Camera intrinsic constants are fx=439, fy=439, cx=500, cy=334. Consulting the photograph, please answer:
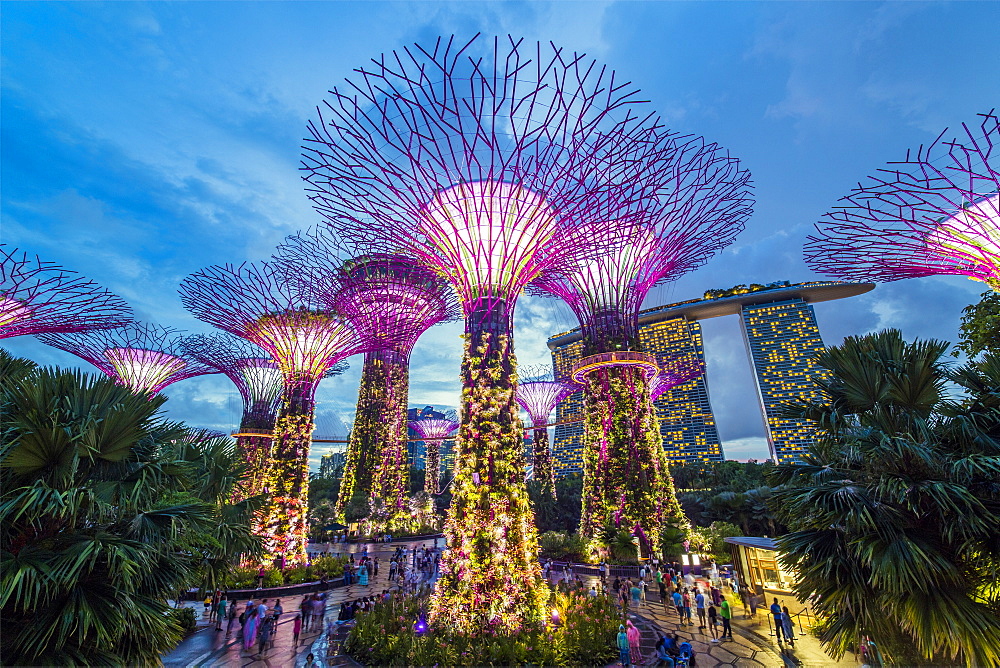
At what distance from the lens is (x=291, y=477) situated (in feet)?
60.1

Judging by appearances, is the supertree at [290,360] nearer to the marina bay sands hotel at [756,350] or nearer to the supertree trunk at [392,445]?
the supertree trunk at [392,445]

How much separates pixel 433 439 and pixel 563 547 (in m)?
27.9

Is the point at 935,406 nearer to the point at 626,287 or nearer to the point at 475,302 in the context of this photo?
the point at 475,302

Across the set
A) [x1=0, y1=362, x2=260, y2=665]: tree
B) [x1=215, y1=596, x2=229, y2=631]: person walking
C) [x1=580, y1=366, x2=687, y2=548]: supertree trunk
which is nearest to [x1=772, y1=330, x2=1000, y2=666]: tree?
[x1=0, y1=362, x2=260, y2=665]: tree

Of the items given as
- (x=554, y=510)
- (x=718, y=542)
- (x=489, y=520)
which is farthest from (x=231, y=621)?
(x=554, y=510)

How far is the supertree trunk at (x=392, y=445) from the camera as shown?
31.2m

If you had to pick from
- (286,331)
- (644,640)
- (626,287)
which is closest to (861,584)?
(644,640)

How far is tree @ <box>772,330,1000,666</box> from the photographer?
512cm

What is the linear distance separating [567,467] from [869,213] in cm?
10037

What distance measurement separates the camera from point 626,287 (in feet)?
67.5

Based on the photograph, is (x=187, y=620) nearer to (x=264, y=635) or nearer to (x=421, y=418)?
(x=264, y=635)

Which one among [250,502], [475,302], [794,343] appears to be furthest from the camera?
[794,343]

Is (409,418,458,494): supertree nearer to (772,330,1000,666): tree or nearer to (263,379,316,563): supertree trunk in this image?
(263,379,316,563): supertree trunk

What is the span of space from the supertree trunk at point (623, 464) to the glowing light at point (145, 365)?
29133 millimetres
